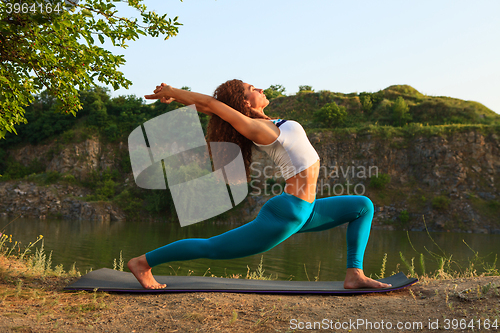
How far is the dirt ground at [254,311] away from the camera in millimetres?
2359

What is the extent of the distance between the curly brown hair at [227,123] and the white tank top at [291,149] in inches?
7.4

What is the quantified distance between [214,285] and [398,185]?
118ft

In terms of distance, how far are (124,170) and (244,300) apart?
1868 inches

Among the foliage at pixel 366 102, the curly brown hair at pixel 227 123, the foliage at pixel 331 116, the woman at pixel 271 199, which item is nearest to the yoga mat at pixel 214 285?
the woman at pixel 271 199

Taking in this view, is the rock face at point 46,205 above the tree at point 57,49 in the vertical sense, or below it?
below

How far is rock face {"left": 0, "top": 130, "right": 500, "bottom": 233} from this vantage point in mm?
32406

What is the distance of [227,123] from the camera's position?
115 inches

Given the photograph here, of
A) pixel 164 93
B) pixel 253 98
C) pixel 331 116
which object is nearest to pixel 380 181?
pixel 331 116

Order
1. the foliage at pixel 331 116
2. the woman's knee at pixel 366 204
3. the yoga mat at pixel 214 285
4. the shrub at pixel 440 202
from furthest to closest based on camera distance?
the foliage at pixel 331 116, the shrub at pixel 440 202, the yoga mat at pixel 214 285, the woman's knee at pixel 366 204

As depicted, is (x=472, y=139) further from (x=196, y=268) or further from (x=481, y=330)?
(x=481, y=330)

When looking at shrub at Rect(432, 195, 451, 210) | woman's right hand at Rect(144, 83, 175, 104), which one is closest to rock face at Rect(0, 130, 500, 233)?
shrub at Rect(432, 195, 451, 210)

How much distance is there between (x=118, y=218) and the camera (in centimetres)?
3669

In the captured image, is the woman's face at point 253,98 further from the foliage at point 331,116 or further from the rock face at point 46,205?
the foliage at point 331,116

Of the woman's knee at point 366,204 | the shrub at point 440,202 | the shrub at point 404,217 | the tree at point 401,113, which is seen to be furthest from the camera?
the tree at point 401,113
